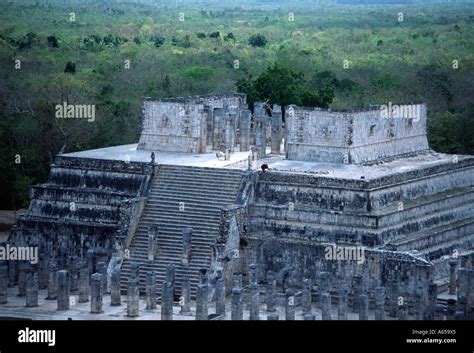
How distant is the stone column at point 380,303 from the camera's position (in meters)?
49.3

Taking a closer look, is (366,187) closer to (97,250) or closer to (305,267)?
(305,267)

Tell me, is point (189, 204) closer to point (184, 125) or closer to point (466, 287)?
point (184, 125)

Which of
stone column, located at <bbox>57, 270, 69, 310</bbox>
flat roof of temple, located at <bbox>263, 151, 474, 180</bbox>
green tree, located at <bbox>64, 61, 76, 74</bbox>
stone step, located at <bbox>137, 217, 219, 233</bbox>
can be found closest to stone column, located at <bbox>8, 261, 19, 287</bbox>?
stone column, located at <bbox>57, 270, 69, 310</bbox>

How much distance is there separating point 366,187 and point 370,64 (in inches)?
1999

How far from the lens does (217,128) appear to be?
197 ft

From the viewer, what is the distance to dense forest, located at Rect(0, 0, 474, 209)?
6994 cm

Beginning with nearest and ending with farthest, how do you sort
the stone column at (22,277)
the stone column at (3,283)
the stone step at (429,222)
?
the stone column at (3,283) → the stone column at (22,277) → the stone step at (429,222)

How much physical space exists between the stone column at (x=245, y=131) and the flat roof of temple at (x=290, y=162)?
0.62 meters

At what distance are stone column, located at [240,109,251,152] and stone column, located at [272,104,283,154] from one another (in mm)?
874

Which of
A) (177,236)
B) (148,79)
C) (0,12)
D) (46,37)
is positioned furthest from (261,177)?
(0,12)

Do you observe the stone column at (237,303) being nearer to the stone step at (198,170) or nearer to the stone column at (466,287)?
the stone column at (466,287)

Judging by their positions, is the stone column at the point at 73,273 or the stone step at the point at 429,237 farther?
the stone column at the point at 73,273

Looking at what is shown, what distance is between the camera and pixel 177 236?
54.0 m

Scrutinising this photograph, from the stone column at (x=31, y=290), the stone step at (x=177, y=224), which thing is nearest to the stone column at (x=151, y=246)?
the stone step at (x=177, y=224)
